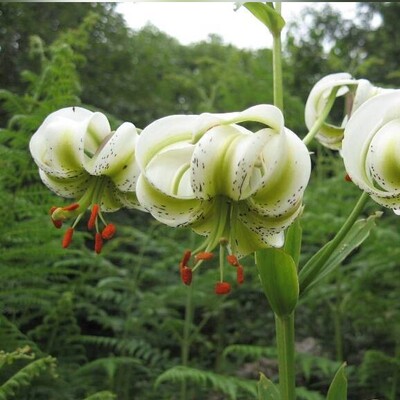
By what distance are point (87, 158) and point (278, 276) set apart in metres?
0.19

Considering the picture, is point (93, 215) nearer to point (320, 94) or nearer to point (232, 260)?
point (232, 260)

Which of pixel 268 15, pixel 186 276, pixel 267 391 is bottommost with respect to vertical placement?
pixel 267 391

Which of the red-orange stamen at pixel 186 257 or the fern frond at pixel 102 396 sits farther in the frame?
the fern frond at pixel 102 396

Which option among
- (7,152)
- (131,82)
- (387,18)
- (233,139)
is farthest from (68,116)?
(387,18)

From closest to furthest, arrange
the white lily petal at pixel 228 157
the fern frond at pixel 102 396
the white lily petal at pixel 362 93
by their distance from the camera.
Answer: the white lily petal at pixel 228 157 → the white lily petal at pixel 362 93 → the fern frond at pixel 102 396

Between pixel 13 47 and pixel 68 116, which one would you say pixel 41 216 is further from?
pixel 13 47

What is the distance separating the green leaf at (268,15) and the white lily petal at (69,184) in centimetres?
22

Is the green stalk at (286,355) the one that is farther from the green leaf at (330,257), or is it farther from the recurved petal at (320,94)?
the recurved petal at (320,94)

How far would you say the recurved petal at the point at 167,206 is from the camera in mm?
455

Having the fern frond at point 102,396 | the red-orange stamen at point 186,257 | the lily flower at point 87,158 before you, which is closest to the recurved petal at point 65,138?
the lily flower at point 87,158

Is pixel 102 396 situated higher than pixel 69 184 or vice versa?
pixel 69 184

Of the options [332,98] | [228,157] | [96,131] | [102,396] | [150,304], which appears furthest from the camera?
[150,304]

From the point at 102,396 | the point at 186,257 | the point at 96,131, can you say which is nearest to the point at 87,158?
the point at 96,131

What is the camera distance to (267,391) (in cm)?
58
